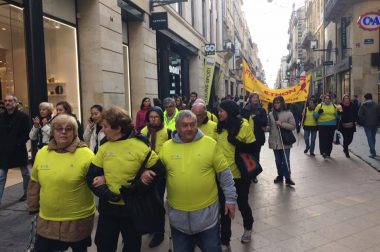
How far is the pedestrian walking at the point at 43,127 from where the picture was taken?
6.16 meters

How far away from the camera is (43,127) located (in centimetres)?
618

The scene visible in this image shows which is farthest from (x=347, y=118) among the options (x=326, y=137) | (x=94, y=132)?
(x=94, y=132)

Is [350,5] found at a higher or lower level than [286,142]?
higher

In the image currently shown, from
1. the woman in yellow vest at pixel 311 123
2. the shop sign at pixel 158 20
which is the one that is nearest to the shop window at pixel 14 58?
the shop sign at pixel 158 20

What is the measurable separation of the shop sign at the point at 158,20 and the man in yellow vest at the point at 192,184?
1149 centimetres

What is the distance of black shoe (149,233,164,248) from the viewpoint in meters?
4.68

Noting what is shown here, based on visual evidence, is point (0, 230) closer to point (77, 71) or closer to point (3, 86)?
point (3, 86)

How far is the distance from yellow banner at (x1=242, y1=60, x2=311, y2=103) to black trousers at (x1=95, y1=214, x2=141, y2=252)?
7.27 metres

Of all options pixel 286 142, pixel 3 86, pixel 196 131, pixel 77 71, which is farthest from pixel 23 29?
pixel 196 131

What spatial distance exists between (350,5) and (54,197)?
25.8 m

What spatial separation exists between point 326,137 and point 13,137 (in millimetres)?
8240

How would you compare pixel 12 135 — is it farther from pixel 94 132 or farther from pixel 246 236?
pixel 246 236

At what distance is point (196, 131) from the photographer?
10.7 feet

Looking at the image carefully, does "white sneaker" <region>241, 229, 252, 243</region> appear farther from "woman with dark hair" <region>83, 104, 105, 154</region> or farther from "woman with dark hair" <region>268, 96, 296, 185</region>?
"woman with dark hair" <region>268, 96, 296, 185</region>
